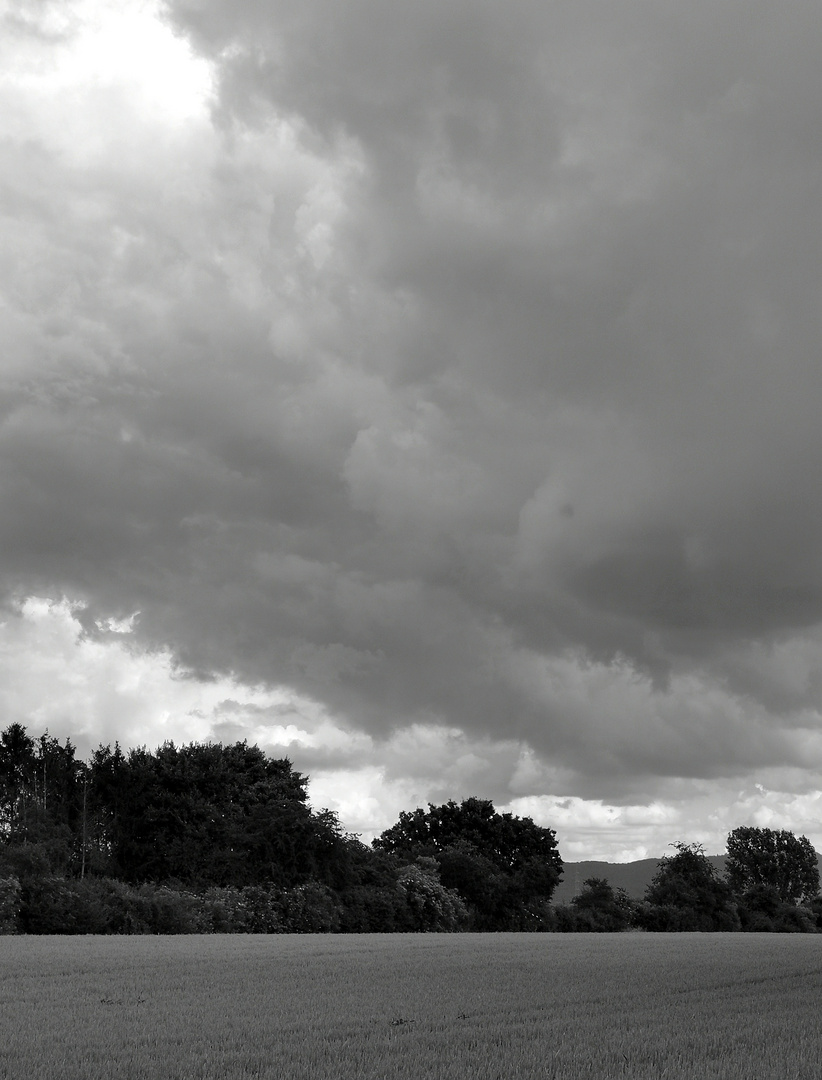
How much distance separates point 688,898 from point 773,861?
203 feet

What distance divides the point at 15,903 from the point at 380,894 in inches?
952

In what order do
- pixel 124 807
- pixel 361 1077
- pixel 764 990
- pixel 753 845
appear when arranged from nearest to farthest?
1. pixel 361 1077
2. pixel 764 990
3. pixel 124 807
4. pixel 753 845

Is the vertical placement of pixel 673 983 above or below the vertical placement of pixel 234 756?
below

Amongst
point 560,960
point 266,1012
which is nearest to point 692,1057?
point 266,1012

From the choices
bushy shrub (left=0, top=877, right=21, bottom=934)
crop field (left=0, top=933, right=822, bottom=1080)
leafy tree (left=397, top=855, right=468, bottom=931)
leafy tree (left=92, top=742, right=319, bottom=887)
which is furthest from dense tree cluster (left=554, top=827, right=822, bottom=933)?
crop field (left=0, top=933, right=822, bottom=1080)

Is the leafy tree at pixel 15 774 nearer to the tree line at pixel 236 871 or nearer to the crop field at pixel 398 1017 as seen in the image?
the tree line at pixel 236 871

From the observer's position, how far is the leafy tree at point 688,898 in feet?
259

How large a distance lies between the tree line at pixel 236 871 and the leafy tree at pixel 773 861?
45.0 m

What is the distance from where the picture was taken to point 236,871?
64.7 meters

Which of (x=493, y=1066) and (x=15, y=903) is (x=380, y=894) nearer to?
(x=15, y=903)

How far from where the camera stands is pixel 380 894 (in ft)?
207

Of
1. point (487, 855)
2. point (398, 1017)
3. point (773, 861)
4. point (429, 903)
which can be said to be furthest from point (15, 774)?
point (773, 861)

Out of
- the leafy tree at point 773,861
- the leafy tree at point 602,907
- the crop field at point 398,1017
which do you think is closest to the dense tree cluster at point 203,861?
the leafy tree at point 602,907

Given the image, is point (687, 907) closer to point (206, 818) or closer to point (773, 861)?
point (206, 818)
